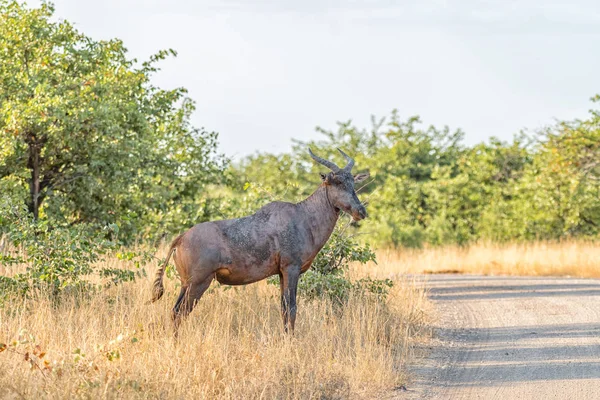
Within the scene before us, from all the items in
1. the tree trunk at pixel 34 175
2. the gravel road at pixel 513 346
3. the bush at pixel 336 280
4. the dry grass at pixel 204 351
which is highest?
the tree trunk at pixel 34 175

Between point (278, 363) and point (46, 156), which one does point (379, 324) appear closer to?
point (278, 363)

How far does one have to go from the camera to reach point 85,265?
11.4 meters

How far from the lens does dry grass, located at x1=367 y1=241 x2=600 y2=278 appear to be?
22.8m

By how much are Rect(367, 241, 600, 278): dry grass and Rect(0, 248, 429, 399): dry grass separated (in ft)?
35.2

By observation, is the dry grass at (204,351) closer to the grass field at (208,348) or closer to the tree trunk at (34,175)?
the grass field at (208,348)

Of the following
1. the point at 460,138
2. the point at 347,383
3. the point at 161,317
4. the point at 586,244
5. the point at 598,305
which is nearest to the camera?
the point at 347,383

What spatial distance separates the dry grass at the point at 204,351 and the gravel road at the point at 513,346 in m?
0.53

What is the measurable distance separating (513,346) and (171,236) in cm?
1014

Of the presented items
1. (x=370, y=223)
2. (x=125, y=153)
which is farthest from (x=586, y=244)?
(x=125, y=153)

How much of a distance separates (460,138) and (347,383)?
2911cm

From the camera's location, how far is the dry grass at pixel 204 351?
291 inches

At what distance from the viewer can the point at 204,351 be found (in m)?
8.34

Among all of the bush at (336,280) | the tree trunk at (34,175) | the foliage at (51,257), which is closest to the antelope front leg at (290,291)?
the bush at (336,280)

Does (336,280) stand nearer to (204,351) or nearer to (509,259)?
(204,351)
